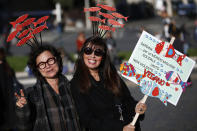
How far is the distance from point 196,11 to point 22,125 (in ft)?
111

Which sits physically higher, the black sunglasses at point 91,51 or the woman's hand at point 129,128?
the black sunglasses at point 91,51

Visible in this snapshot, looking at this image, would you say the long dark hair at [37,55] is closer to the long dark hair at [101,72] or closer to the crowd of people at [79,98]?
the crowd of people at [79,98]

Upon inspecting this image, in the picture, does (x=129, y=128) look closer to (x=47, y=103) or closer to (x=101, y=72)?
(x=101, y=72)

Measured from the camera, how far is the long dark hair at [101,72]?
284cm

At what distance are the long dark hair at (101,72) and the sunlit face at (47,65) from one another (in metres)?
0.20

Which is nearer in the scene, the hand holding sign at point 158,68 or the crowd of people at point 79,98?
the crowd of people at point 79,98

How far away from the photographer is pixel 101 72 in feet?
9.90

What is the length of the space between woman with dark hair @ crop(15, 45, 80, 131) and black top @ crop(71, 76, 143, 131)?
0.32 ft

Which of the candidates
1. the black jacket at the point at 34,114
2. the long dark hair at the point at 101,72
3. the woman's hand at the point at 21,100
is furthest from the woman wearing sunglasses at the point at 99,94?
the woman's hand at the point at 21,100

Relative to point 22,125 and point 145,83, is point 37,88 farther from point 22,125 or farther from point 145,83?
point 145,83

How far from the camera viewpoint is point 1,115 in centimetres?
204

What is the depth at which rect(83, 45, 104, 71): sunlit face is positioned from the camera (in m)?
2.94

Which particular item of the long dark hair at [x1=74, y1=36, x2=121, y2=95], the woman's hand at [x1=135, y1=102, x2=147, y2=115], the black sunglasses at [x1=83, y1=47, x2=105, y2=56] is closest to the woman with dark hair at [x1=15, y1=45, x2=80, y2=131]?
the long dark hair at [x1=74, y1=36, x2=121, y2=95]

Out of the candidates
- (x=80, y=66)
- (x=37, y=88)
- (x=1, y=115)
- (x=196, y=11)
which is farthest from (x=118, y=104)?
(x=196, y=11)
